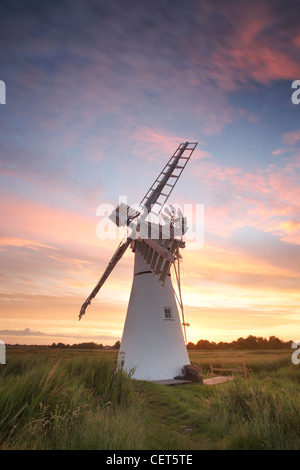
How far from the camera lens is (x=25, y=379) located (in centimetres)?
704

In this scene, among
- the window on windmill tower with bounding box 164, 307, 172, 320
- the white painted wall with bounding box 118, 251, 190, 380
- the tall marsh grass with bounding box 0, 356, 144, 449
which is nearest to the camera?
the tall marsh grass with bounding box 0, 356, 144, 449

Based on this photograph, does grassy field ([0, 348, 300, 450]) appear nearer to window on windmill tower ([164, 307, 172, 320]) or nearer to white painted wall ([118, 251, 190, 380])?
white painted wall ([118, 251, 190, 380])

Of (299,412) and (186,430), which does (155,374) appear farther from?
(299,412)

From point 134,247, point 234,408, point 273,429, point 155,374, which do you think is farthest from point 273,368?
point 273,429

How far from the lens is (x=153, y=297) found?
1992 centimetres

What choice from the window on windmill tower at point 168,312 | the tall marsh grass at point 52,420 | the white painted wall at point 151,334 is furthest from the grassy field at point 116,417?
the window on windmill tower at point 168,312

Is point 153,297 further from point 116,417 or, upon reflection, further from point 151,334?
point 116,417

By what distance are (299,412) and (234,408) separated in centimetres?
222

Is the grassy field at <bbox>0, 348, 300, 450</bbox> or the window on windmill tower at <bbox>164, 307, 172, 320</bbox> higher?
the window on windmill tower at <bbox>164, 307, 172, 320</bbox>

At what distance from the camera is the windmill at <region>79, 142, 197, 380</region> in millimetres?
18734

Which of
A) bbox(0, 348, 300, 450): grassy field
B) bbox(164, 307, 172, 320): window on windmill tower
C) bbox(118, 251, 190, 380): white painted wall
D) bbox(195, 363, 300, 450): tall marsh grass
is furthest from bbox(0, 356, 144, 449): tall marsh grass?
bbox(164, 307, 172, 320): window on windmill tower

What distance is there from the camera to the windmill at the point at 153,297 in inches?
738
